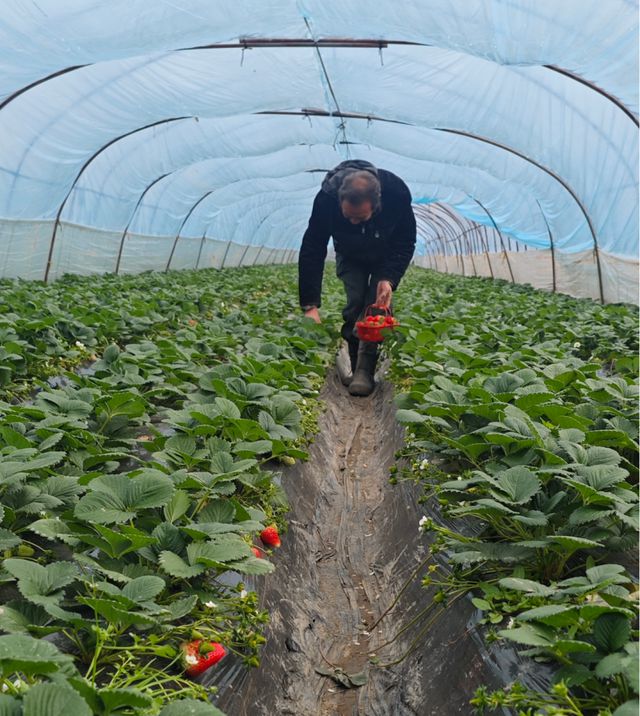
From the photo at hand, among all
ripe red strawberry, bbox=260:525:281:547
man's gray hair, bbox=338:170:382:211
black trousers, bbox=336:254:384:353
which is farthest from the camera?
black trousers, bbox=336:254:384:353

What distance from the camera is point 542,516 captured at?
210 cm

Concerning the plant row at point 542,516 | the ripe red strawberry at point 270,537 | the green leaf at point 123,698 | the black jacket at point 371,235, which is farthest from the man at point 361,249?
the green leaf at point 123,698

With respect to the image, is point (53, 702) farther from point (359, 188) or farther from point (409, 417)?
point (359, 188)

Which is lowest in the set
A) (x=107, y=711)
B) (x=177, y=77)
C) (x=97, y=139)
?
(x=107, y=711)

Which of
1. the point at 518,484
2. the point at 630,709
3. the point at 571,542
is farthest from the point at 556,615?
the point at 518,484

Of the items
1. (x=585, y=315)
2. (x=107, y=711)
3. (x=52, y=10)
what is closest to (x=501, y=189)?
(x=585, y=315)

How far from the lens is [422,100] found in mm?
9648

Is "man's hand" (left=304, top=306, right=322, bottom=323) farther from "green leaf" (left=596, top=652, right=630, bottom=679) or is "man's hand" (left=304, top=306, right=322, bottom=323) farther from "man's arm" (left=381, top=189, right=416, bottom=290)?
"green leaf" (left=596, top=652, right=630, bottom=679)

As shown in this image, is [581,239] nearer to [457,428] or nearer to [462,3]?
[462,3]

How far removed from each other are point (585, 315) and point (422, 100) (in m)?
3.73

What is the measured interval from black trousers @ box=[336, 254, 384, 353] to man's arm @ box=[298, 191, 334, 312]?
19 cm

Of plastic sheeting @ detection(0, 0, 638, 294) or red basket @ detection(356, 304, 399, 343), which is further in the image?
plastic sheeting @ detection(0, 0, 638, 294)

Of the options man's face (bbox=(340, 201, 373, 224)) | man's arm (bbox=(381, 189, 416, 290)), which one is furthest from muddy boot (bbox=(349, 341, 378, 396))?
man's face (bbox=(340, 201, 373, 224))

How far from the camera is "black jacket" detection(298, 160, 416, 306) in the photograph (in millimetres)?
5566
